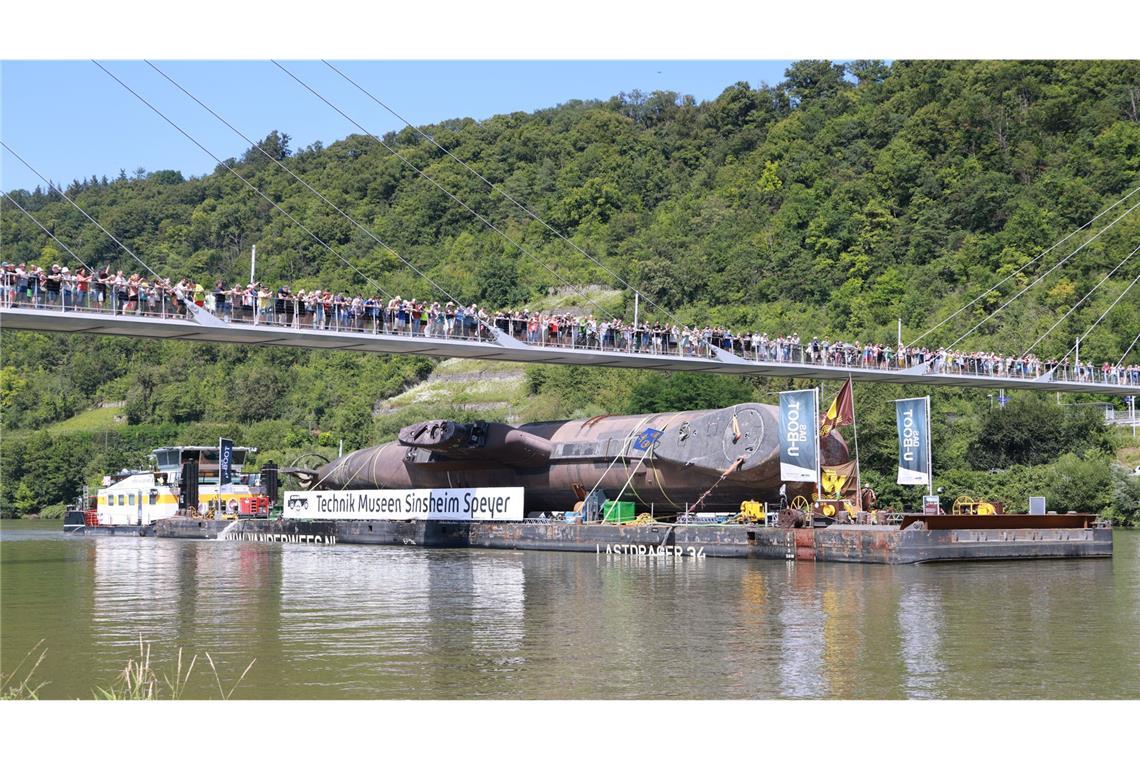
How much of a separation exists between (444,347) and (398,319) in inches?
64.8

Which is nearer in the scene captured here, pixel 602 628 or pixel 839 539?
pixel 602 628

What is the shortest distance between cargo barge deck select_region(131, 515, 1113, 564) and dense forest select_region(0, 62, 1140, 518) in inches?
738

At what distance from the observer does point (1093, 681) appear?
58.0 ft

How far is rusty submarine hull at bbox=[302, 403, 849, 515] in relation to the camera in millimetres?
39906

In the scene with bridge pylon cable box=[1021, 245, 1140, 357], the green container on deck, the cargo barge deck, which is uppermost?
bridge pylon cable box=[1021, 245, 1140, 357]

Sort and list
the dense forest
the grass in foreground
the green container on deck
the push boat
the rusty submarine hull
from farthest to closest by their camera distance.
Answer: the dense forest < the push boat < the green container on deck < the rusty submarine hull < the grass in foreground

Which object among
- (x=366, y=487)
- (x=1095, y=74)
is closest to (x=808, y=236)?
(x=1095, y=74)

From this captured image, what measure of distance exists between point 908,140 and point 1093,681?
294 ft

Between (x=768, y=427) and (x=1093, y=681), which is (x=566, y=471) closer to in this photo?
(x=768, y=427)

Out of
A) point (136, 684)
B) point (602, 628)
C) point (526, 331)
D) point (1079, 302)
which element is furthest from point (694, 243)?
point (136, 684)

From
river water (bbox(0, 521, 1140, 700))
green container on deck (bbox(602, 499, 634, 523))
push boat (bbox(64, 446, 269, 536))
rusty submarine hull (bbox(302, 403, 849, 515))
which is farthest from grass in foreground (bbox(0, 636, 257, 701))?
push boat (bbox(64, 446, 269, 536))

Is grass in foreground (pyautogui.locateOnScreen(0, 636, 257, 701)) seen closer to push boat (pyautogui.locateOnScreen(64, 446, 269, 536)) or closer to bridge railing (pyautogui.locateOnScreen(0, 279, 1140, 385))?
bridge railing (pyautogui.locateOnScreen(0, 279, 1140, 385))

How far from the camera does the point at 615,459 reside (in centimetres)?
4362

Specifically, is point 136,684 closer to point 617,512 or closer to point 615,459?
point 617,512
